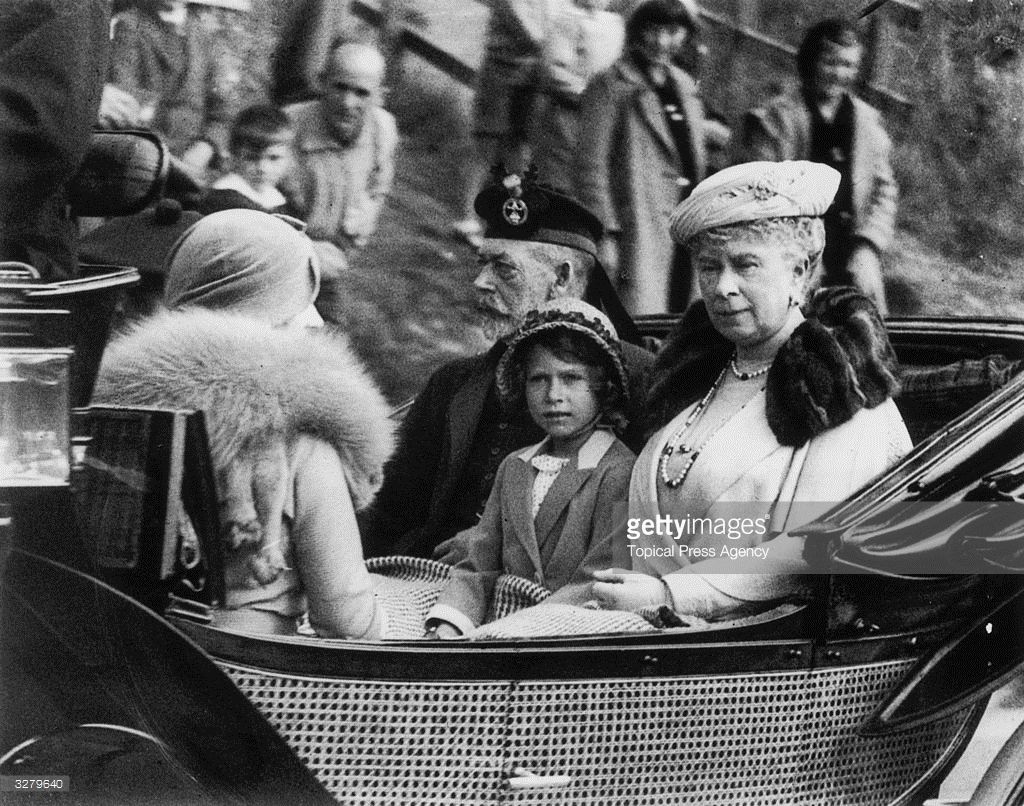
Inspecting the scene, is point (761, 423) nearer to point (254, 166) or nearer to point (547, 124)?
point (547, 124)

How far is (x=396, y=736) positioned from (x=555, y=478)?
738 millimetres

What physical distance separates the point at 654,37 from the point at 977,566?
4.92 feet

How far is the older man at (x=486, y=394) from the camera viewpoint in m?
3.65

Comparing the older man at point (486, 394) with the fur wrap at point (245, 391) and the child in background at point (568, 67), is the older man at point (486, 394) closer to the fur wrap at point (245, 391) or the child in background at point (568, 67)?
the child in background at point (568, 67)

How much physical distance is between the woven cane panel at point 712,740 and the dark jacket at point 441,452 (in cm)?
49

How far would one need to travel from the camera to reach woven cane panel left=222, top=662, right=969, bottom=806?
3393 millimetres

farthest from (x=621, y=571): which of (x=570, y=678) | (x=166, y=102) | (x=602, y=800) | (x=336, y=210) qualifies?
(x=166, y=102)

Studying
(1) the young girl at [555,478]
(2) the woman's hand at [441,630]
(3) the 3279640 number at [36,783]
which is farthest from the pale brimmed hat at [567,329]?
(3) the 3279640 number at [36,783]

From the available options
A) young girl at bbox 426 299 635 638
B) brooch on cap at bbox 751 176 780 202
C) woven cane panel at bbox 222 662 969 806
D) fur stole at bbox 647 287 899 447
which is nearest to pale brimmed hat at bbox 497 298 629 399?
young girl at bbox 426 299 635 638

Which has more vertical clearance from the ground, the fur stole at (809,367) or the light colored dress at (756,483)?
the fur stole at (809,367)

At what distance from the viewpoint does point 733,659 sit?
139 inches

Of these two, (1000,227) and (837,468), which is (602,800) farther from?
(1000,227)

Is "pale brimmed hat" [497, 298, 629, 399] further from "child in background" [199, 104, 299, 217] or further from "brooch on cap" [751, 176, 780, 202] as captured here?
"child in background" [199, 104, 299, 217]

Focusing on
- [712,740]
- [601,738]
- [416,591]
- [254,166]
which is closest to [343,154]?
[254,166]
